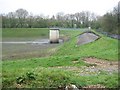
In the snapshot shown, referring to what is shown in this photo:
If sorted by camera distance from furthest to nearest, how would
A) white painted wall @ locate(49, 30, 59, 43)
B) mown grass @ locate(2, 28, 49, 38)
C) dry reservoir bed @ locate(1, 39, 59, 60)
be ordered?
mown grass @ locate(2, 28, 49, 38) → white painted wall @ locate(49, 30, 59, 43) → dry reservoir bed @ locate(1, 39, 59, 60)

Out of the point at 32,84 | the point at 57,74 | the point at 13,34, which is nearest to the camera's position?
the point at 32,84

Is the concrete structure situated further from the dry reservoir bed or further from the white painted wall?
the dry reservoir bed

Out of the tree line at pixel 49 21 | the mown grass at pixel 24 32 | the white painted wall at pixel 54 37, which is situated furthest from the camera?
the tree line at pixel 49 21

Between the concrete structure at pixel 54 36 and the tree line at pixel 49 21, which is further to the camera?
the tree line at pixel 49 21

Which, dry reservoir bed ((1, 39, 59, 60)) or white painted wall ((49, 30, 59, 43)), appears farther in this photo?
white painted wall ((49, 30, 59, 43))

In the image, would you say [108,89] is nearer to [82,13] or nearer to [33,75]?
[33,75]

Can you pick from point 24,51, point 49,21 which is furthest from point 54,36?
point 49,21

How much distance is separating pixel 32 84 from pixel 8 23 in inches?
2838

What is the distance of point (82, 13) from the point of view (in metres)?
110

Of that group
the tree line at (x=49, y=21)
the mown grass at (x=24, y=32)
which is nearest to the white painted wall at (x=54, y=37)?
the mown grass at (x=24, y=32)

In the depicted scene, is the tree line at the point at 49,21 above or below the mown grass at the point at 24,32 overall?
above

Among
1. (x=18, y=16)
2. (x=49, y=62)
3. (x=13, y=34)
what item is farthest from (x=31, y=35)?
(x=49, y=62)

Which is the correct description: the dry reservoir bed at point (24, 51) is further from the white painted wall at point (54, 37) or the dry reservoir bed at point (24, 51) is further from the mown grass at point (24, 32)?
the mown grass at point (24, 32)

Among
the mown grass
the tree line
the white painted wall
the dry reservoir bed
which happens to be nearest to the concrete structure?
the white painted wall
